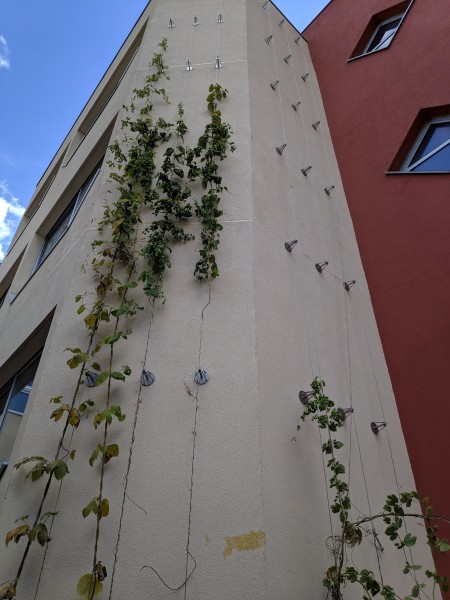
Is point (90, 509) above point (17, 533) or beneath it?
above

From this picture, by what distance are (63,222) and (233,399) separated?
5294 mm

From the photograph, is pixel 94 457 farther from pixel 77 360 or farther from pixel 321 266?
pixel 321 266

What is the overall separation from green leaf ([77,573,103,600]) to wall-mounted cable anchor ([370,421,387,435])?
2.47 m

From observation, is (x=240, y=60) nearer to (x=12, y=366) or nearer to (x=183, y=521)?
(x=12, y=366)

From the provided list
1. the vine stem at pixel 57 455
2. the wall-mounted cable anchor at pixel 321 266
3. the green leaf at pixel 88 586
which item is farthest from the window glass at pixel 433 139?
the green leaf at pixel 88 586

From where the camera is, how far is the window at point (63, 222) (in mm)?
6270

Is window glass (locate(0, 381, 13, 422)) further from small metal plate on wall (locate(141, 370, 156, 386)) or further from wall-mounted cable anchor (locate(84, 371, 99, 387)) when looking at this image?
small metal plate on wall (locate(141, 370, 156, 386))

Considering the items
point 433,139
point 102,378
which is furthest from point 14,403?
point 433,139

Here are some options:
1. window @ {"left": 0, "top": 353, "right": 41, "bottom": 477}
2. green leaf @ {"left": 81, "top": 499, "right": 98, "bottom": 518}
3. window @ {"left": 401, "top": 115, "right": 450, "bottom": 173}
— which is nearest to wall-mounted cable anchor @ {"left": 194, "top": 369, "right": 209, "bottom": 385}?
green leaf @ {"left": 81, "top": 499, "right": 98, "bottom": 518}

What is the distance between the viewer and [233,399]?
2.73m

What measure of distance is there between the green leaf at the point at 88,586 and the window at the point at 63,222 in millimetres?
4957

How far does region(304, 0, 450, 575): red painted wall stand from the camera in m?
3.78

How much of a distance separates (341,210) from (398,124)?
1.42 meters

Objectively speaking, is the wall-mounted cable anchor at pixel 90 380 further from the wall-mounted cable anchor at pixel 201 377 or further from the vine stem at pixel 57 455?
the wall-mounted cable anchor at pixel 201 377
